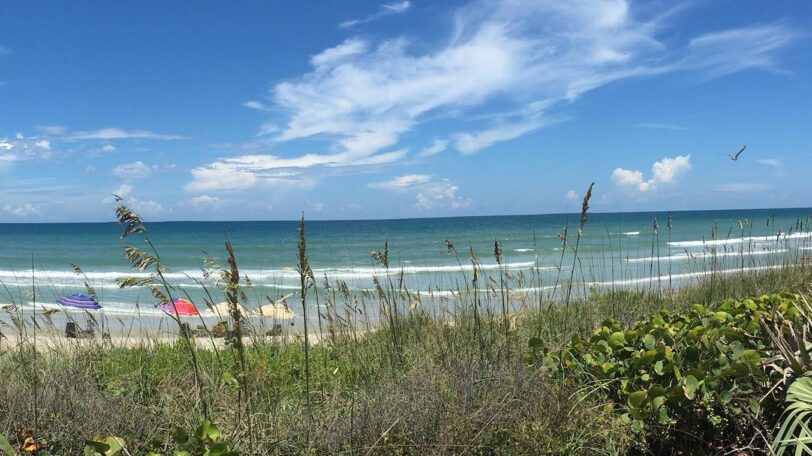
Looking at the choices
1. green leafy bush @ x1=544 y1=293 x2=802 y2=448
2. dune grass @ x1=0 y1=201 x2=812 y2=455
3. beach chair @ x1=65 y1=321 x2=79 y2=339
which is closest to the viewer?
green leafy bush @ x1=544 y1=293 x2=802 y2=448

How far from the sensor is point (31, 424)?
3119mm

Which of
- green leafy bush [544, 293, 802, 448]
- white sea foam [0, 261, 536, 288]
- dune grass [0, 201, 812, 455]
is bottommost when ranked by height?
white sea foam [0, 261, 536, 288]

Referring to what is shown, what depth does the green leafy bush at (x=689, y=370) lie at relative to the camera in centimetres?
267

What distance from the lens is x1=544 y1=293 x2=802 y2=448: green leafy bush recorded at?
267 cm

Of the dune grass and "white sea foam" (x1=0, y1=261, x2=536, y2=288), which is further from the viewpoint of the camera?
"white sea foam" (x1=0, y1=261, x2=536, y2=288)

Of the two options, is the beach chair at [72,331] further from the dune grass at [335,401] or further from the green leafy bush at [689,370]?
the green leafy bush at [689,370]

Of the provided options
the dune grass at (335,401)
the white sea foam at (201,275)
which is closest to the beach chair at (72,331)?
the dune grass at (335,401)

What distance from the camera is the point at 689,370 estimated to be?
2.69m

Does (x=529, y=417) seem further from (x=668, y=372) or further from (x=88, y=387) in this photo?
(x=88, y=387)

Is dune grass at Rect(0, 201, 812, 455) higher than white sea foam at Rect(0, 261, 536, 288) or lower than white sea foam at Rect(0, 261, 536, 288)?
higher

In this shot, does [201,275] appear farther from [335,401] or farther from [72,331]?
[335,401]

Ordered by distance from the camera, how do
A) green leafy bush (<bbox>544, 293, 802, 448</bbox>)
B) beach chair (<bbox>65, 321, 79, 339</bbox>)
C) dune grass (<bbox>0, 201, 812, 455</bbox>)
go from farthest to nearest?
beach chair (<bbox>65, 321, 79, 339</bbox>) < dune grass (<bbox>0, 201, 812, 455</bbox>) < green leafy bush (<bbox>544, 293, 802, 448</bbox>)

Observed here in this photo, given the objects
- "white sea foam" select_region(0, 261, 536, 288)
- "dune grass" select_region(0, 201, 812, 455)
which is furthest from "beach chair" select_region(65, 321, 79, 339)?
"white sea foam" select_region(0, 261, 536, 288)

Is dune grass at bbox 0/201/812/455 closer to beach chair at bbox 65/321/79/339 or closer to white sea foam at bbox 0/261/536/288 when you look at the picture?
beach chair at bbox 65/321/79/339
